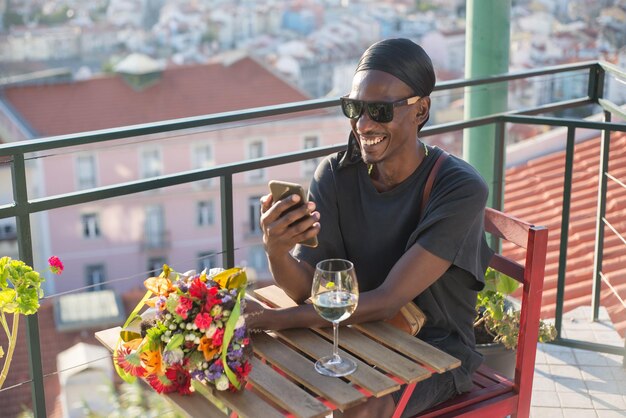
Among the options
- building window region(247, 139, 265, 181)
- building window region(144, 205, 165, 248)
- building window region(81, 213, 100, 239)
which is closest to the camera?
building window region(247, 139, 265, 181)

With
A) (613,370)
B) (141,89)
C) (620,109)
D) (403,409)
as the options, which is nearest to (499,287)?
(613,370)

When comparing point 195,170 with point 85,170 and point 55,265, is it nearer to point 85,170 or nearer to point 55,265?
point 55,265

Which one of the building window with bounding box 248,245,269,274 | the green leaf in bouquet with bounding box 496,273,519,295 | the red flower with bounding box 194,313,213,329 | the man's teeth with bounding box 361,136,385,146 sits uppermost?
the man's teeth with bounding box 361,136,385,146

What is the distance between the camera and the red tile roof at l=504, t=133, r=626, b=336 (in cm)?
305

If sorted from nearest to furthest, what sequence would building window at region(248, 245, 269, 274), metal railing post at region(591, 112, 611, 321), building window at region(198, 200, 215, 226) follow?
1. metal railing post at region(591, 112, 611, 321)
2. building window at region(198, 200, 215, 226)
3. building window at region(248, 245, 269, 274)

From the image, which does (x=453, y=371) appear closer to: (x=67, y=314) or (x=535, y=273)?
(x=535, y=273)

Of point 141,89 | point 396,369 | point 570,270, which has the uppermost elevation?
point 396,369

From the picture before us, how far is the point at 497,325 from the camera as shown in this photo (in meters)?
2.56

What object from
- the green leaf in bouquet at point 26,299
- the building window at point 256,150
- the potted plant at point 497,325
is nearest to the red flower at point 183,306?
the green leaf in bouquet at point 26,299

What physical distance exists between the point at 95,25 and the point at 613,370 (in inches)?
2181

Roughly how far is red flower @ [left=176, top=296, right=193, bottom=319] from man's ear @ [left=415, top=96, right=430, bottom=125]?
30.1 inches

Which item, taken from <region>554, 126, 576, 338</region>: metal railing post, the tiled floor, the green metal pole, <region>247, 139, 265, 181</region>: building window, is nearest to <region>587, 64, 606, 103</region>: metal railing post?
the green metal pole

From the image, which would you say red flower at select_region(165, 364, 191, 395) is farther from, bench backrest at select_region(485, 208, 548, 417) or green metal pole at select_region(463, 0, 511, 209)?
green metal pole at select_region(463, 0, 511, 209)

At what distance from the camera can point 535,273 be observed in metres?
1.91
